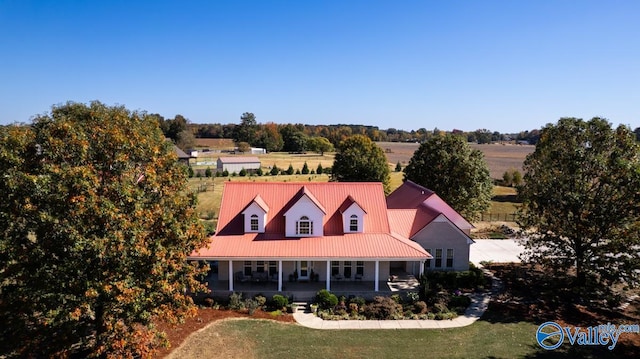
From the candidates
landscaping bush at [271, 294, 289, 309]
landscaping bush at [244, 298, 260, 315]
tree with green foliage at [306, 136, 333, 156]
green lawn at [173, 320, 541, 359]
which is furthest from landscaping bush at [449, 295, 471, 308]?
tree with green foliage at [306, 136, 333, 156]

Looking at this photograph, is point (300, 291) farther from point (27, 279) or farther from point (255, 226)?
point (27, 279)

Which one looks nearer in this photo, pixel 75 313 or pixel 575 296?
pixel 75 313

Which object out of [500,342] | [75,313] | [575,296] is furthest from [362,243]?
[75,313]

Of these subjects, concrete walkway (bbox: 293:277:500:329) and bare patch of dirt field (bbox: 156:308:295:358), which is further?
concrete walkway (bbox: 293:277:500:329)

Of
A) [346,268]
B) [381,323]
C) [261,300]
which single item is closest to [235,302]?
[261,300]

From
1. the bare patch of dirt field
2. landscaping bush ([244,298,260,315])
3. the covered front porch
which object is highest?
the covered front porch

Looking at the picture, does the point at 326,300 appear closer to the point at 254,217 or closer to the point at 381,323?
the point at 381,323

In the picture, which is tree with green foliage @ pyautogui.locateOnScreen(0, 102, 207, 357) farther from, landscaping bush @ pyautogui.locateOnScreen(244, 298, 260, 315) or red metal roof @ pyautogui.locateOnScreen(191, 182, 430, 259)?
red metal roof @ pyautogui.locateOnScreen(191, 182, 430, 259)
